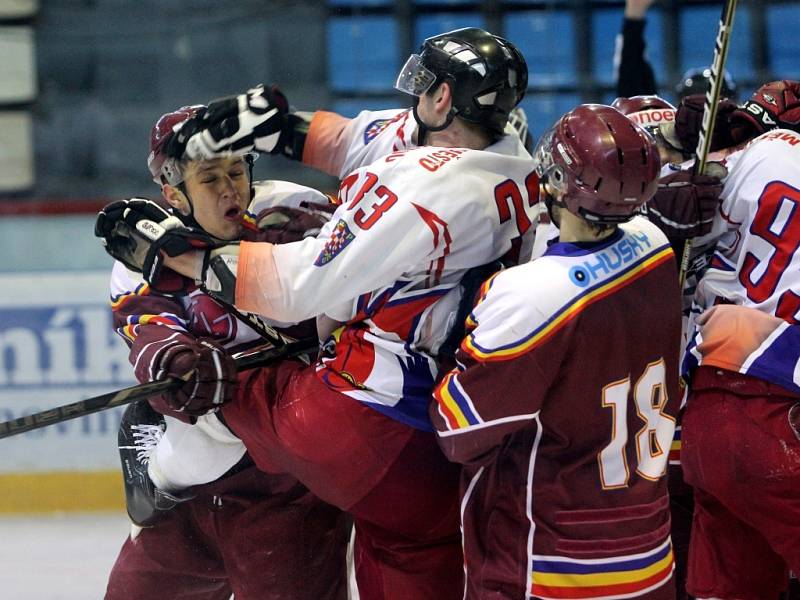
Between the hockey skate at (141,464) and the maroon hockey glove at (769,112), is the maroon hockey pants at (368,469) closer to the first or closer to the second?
the hockey skate at (141,464)

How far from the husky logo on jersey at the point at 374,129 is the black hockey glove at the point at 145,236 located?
15.2 inches

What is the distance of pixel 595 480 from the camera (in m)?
1.67

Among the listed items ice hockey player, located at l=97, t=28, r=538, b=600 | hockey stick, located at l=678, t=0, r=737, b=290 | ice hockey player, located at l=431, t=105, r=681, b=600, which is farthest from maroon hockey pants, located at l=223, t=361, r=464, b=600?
hockey stick, located at l=678, t=0, r=737, b=290

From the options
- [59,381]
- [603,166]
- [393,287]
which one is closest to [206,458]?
[393,287]

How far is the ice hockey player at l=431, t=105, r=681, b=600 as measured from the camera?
63.0 inches

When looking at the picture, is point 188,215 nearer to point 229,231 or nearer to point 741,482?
point 229,231

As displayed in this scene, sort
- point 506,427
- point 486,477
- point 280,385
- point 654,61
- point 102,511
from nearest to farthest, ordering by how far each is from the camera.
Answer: point 506,427 → point 486,477 → point 280,385 → point 102,511 → point 654,61

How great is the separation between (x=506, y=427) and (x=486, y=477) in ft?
0.47

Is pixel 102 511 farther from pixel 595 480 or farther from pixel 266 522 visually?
pixel 595 480

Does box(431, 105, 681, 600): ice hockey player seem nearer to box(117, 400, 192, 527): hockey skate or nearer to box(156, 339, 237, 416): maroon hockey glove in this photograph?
box(156, 339, 237, 416): maroon hockey glove

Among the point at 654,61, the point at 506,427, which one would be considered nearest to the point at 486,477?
the point at 506,427

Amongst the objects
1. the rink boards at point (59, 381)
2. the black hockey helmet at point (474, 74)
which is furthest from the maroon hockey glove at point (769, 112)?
the rink boards at point (59, 381)

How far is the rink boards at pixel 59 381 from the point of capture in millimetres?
3848

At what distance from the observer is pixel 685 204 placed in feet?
6.52
